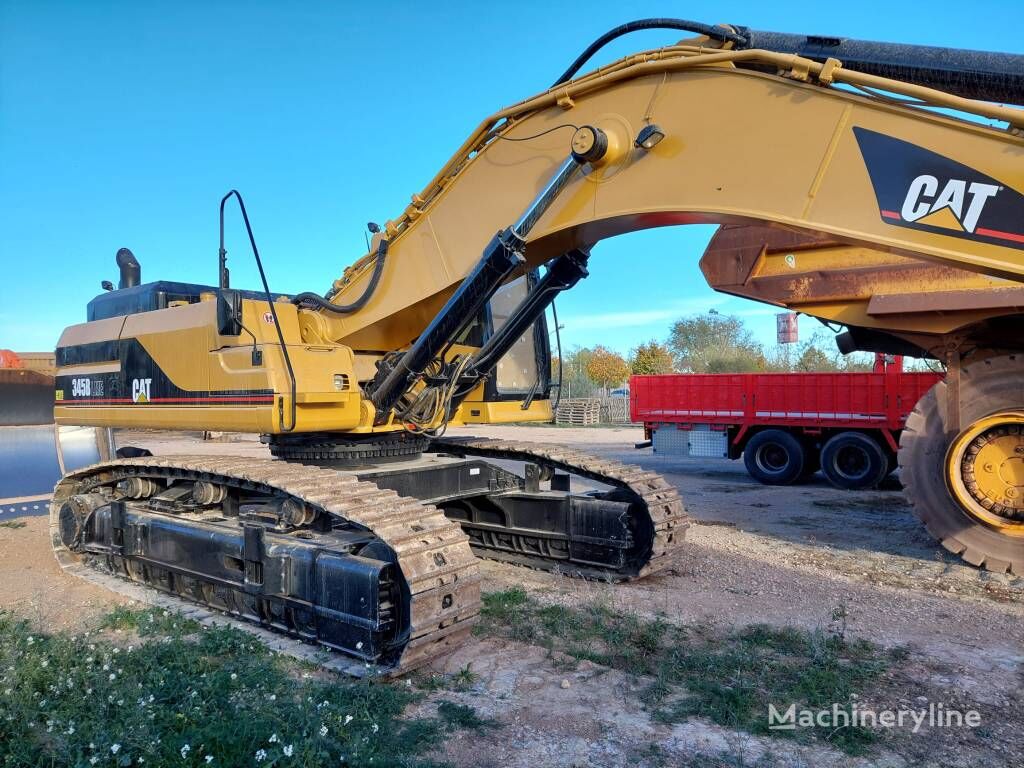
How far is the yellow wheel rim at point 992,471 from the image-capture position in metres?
6.61

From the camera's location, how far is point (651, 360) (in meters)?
44.4

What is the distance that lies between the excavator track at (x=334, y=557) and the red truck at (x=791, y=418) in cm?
978

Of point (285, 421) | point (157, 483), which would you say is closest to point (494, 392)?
point (285, 421)

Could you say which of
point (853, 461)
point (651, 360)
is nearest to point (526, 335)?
point (853, 461)

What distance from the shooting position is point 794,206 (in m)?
3.82

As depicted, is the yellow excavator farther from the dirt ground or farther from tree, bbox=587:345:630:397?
tree, bbox=587:345:630:397

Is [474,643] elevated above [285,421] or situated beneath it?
situated beneath

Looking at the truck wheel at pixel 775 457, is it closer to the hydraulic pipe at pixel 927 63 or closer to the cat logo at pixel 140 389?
the hydraulic pipe at pixel 927 63

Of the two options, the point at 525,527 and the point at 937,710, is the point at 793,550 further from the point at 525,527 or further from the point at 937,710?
the point at 937,710

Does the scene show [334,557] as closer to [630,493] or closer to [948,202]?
[630,493]

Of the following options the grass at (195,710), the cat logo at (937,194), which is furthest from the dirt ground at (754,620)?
the cat logo at (937,194)

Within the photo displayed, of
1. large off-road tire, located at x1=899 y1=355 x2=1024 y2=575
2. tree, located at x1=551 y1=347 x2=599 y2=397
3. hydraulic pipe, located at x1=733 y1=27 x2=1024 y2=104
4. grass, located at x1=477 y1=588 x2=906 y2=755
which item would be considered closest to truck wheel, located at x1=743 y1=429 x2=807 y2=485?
large off-road tire, located at x1=899 y1=355 x2=1024 y2=575

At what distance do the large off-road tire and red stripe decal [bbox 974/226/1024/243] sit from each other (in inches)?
158

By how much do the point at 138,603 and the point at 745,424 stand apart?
35.7ft
